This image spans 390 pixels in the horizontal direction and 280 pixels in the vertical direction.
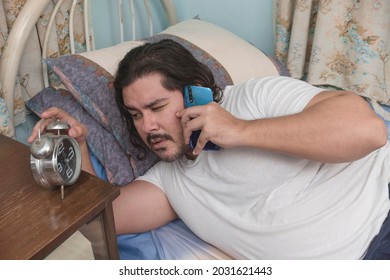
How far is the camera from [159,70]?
102 centimetres

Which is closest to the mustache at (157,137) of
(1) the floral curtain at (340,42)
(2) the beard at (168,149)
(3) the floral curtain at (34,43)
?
(2) the beard at (168,149)

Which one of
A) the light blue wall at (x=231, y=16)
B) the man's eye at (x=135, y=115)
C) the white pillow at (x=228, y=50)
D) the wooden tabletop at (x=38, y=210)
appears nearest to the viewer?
the wooden tabletop at (x=38, y=210)

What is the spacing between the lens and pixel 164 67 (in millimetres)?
1030

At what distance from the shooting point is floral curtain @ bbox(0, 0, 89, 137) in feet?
3.22

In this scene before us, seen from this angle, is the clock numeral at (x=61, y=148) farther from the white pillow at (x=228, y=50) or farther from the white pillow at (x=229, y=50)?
the white pillow at (x=229, y=50)

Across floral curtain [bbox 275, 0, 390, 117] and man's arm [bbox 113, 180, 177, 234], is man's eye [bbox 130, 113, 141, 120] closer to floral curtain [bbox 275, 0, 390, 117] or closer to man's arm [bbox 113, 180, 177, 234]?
man's arm [bbox 113, 180, 177, 234]

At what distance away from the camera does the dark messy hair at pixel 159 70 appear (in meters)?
1.02

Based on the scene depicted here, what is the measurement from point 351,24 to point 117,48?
0.91 metres

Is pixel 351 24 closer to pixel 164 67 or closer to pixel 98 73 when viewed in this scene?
pixel 164 67

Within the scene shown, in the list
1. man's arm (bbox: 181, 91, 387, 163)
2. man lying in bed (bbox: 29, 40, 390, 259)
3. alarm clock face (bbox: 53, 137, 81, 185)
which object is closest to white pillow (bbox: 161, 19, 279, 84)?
man lying in bed (bbox: 29, 40, 390, 259)

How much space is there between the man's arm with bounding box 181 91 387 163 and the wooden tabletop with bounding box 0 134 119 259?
326 millimetres
